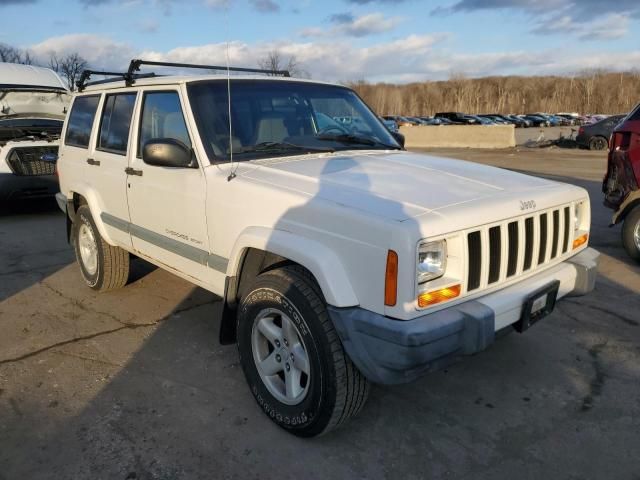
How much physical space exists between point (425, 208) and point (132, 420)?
2072 millimetres

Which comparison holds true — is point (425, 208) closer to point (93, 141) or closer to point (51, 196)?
point (93, 141)

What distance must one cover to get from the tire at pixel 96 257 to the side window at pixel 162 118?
1.34 meters

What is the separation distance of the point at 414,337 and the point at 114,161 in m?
3.16

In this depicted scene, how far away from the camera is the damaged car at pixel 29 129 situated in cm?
890

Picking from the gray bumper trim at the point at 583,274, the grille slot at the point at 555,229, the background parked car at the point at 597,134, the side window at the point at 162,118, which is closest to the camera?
the grille slot at the point at 555,229

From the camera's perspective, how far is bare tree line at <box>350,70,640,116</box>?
88438 mm

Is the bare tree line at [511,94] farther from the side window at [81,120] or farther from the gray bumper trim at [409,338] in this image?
the gray bumper trim at [409,338]

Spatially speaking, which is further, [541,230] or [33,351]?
[33,351]

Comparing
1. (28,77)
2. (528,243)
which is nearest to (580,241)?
(528,243)

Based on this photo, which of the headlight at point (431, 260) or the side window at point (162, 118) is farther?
the side window at point (162, 118)

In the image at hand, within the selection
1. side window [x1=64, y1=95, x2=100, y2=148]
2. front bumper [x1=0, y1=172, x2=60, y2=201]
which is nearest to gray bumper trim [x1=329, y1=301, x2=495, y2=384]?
side window [x1=64, y1=95, x2=100, y2=148]

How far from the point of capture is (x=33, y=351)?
405 cm

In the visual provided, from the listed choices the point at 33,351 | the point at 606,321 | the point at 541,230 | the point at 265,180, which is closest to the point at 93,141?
the point at 33,351

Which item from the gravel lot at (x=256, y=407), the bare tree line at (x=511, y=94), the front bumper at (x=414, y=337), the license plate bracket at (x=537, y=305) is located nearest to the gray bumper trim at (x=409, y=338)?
the front bumper at (x=414, y=337)
